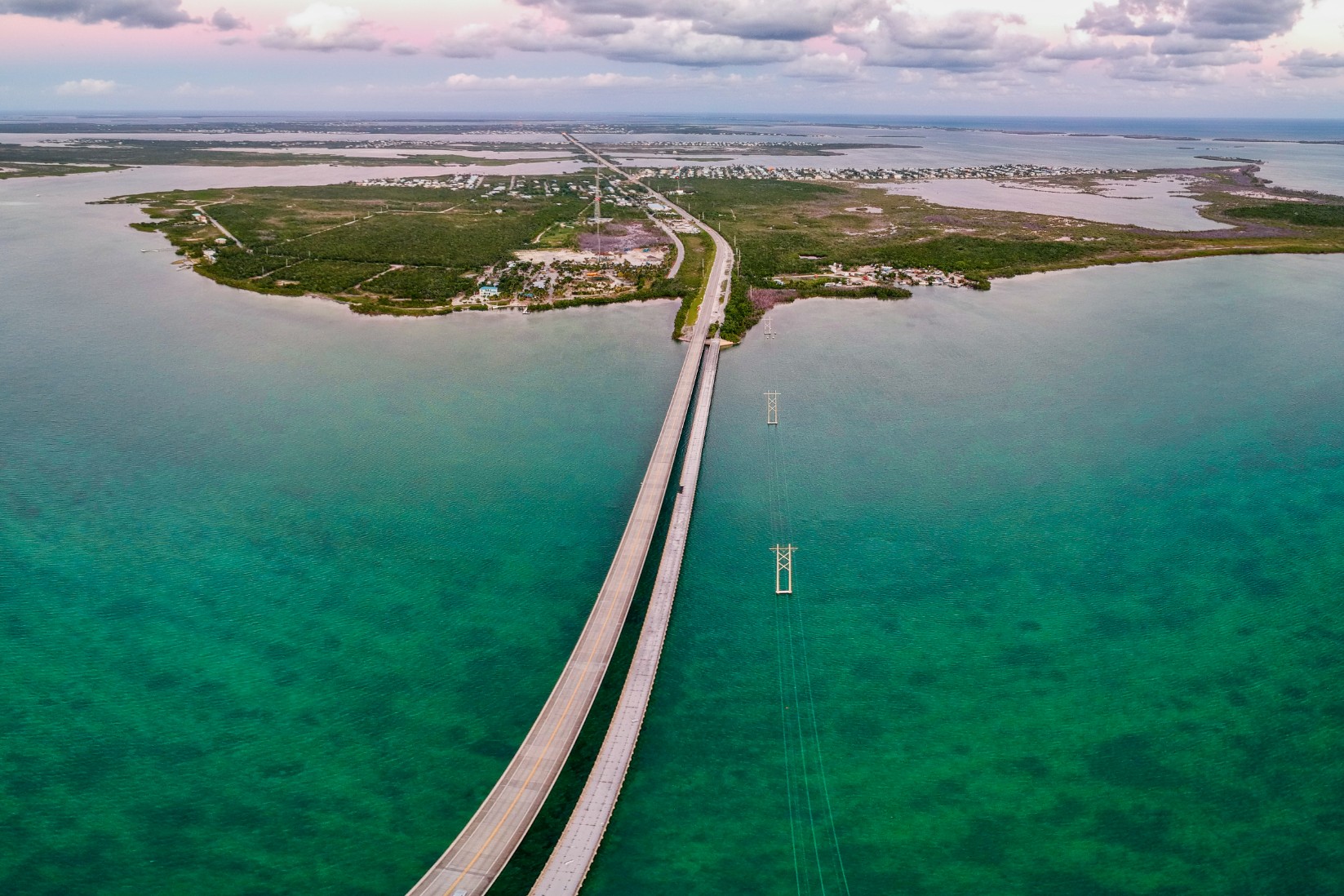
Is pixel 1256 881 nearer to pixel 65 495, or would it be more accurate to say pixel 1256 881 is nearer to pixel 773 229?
pixel 65 495

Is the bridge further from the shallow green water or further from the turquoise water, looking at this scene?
the turquoise water

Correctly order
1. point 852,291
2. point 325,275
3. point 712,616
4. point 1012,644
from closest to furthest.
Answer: point 1012,644 < point 712,616 < point 852,291 < point 325,275

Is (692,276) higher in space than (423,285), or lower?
higher

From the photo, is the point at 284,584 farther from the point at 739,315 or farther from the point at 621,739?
the point at 739,315

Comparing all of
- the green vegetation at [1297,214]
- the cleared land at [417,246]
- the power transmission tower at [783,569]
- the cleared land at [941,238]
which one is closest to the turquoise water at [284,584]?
the power transmission tower at [783,569]

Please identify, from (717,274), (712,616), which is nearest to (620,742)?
(712,616)

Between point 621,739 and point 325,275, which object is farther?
point 325,275

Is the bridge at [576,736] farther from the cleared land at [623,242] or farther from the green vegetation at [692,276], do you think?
the cleared land at [623,242]
